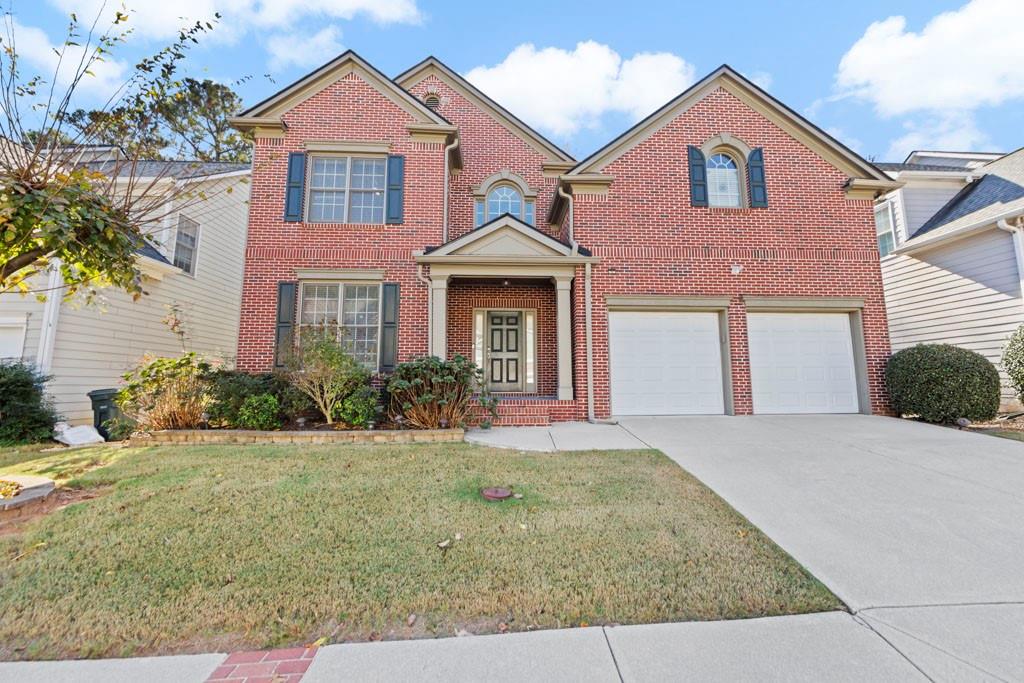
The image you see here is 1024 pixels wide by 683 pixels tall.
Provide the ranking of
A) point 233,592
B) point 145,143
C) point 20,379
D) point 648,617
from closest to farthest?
point 648,617, point 233,592, point 145,143, point 20,379

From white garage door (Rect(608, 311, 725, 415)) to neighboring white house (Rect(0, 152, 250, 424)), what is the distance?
7.37 metres

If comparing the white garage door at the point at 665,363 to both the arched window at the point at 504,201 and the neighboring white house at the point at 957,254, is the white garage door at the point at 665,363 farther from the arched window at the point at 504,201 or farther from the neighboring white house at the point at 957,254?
the neighboring white house at the point at 957,254

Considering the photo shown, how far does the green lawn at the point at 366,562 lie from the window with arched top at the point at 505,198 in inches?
319

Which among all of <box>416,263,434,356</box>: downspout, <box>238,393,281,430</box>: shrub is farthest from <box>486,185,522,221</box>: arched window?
<box>238,393,281,430</box>: shrub

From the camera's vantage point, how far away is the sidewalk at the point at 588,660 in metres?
1.84

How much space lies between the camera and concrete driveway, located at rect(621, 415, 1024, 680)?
2133 mm

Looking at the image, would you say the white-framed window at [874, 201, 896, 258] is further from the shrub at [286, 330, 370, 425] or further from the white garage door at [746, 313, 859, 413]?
the shrub at [286, 330, 370, 425]

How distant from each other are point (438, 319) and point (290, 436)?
3458 mm

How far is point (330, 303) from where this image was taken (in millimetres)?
9016

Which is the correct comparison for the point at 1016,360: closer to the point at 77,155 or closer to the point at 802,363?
the point at 802,363

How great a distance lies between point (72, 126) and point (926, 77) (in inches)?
796

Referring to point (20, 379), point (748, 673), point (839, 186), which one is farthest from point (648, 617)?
point (839, 186)

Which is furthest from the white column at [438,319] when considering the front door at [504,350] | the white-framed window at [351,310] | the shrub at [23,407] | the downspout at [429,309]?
the shrub at [23,407]

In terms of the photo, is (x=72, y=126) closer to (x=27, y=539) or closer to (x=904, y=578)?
(x=27, y=539)
